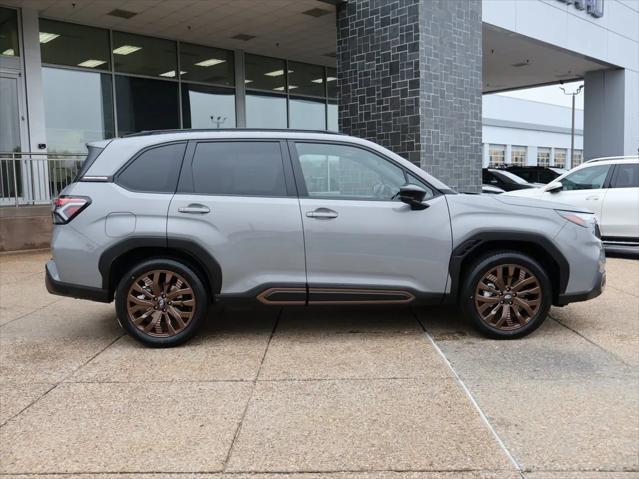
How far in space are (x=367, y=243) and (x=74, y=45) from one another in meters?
11.5

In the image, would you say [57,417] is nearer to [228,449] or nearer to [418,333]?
[228,449]

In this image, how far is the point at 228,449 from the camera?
3.20m

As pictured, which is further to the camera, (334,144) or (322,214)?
(334,144)

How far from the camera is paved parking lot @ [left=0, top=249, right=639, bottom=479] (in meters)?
3.06

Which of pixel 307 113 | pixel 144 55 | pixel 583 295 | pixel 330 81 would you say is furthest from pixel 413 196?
pixel 330 81

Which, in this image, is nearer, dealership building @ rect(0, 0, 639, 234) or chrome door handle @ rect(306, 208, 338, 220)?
chrome door handle @ rect(306, 208, 338, 220)

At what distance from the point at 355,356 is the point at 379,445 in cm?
154

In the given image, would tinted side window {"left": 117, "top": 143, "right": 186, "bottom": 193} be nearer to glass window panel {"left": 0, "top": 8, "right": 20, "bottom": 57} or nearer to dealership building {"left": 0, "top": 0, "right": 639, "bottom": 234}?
dealership building {"left": 0, "top": 0, "right": 639, "bottom": 234}

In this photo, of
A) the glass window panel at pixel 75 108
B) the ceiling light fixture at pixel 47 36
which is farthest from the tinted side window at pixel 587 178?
the ceiling light fixture at pixel 47 36

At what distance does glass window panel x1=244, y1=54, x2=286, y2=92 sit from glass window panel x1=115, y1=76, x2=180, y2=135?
249 centimetres

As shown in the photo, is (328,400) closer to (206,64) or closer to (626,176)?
(626,176)

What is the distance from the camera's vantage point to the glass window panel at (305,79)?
1816 centimetres

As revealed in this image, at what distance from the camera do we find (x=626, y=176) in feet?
33.1

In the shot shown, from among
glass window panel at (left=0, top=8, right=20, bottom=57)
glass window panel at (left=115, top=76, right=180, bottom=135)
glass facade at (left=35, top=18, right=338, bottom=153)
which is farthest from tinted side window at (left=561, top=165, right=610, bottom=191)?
glass window panel at (left=0, top=8, right=20, bottom=57)
